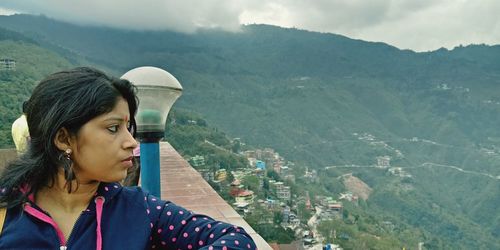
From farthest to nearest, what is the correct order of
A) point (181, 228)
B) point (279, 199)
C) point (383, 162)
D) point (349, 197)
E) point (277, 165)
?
point (383, 162)
point (277, 165)
point (349, 197)
point (279, 199)
point (181, 228)

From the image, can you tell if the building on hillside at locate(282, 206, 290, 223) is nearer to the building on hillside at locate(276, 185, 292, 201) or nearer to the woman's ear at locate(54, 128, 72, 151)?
the building on hillside at locate(276, 185, 292, 201)

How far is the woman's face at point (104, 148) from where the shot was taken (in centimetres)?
83

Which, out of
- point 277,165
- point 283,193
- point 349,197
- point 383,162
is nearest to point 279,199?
point 283,193

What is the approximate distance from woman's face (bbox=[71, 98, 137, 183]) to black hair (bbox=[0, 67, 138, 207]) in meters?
0.01

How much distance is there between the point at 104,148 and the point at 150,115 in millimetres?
594

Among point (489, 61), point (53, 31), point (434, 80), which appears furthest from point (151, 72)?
point (489, 61)

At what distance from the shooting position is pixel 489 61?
119m

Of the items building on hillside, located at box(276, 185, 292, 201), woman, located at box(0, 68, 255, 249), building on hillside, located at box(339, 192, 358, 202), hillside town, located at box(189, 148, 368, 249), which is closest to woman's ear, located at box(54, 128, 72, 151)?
woman, located at box(0, 68, 255, 249)

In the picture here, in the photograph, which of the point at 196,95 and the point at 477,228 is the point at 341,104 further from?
the point at 477,228

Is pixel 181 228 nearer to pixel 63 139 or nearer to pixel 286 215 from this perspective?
pixel 63 139

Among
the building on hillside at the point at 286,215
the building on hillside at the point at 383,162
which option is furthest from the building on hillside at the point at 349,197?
the building on hillside at the point at 286,215

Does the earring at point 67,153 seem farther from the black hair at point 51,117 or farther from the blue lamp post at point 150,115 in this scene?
the blue lamp post at point 150,115

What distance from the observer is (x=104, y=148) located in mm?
833

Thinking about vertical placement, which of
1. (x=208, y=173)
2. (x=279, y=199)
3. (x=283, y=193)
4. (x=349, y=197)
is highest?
(x=208, y=173)
